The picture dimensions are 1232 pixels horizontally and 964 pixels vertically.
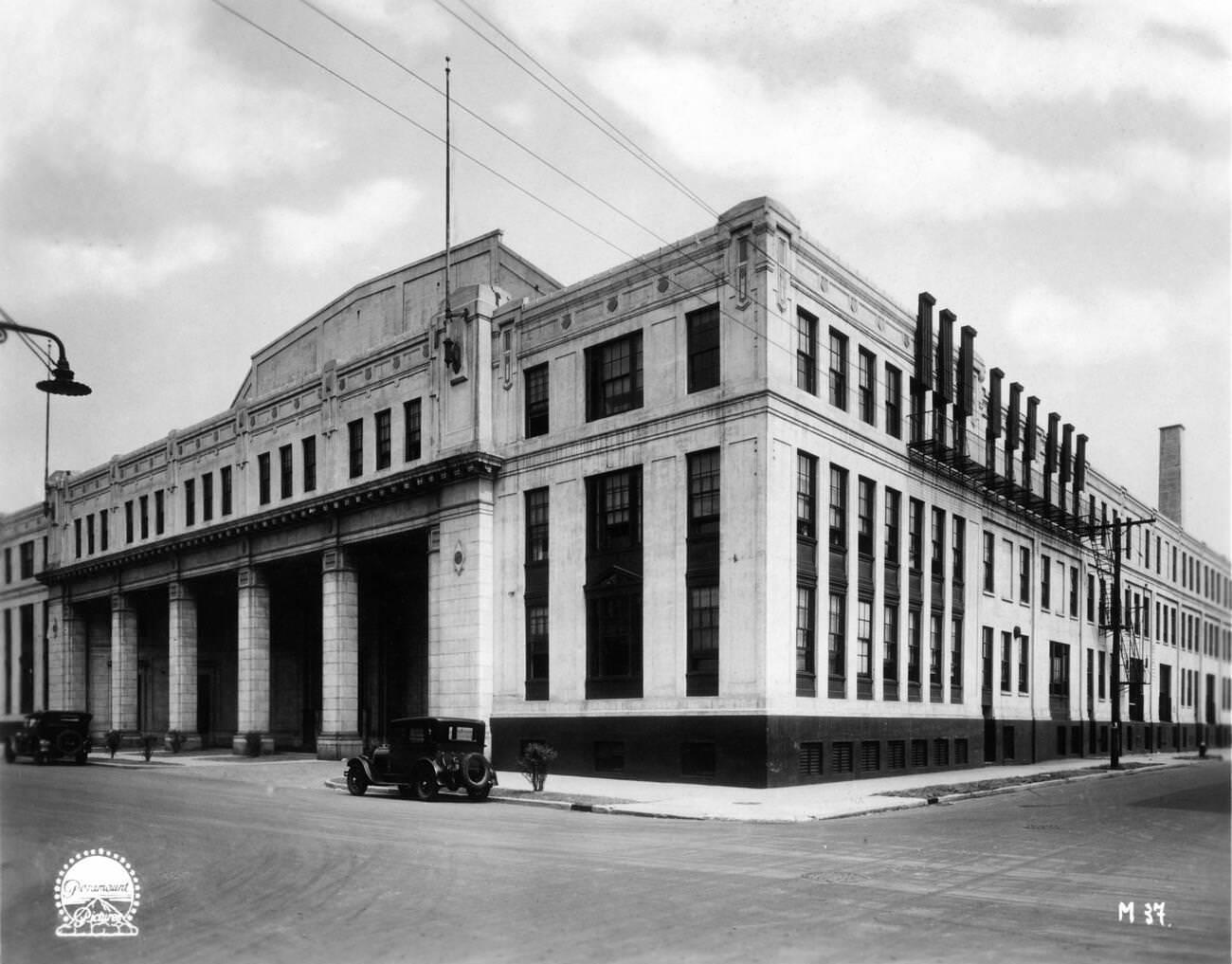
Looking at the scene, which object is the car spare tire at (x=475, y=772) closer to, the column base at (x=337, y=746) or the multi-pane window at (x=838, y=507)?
the multi-pane window at (x=838, y=507)

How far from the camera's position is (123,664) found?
164 feet

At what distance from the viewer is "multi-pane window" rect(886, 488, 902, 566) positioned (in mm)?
35500

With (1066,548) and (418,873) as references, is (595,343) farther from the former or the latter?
(1066,548)

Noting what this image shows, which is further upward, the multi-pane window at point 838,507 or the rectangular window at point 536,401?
the rectangular window at point 536,401

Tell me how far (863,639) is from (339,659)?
19039mm

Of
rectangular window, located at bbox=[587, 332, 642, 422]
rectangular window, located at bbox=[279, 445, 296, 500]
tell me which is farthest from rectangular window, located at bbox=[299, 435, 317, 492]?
rectangular window, located at bbox=[587, 332, 642, 422]

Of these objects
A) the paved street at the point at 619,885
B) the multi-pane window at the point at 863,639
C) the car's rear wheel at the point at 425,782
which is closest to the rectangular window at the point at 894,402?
the multi-pane window at the point at 863,639

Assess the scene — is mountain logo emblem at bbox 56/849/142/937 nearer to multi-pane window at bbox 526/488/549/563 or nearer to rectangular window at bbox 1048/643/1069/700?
multi-pane window at bbox 526/488/549/563

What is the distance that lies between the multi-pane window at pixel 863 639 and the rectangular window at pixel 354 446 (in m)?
18.9

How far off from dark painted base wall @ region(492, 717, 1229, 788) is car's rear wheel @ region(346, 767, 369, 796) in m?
7.94

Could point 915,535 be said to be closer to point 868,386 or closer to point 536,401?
point 868,386

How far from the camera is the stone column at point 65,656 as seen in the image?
44997 mm

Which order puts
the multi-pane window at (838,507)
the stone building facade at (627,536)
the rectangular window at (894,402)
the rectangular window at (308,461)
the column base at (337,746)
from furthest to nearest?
the rectangular window at (308,461) < the column base at (337,746) < the rectangular window at (894,402) < the multi-pane window at (838,507) < the stone building facade at (627,536)

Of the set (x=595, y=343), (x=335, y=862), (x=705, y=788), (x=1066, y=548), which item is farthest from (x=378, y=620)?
(x=335, y=862)
